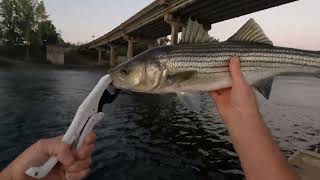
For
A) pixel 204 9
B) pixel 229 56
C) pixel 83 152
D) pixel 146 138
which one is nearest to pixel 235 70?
pixel 229 56

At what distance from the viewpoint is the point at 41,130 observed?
14.6 metres

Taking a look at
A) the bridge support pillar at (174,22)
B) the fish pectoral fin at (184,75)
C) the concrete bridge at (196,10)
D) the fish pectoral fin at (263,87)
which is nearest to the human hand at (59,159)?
the fish pectoral fin at (184,75)

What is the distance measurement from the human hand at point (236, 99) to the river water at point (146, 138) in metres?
7.25

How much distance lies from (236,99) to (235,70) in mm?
386

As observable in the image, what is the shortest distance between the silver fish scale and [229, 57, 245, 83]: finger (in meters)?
0.13

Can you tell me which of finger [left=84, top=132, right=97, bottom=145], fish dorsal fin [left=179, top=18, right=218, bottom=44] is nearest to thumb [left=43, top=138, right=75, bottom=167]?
finger [left=84, top=132, right=97, bottom=145]

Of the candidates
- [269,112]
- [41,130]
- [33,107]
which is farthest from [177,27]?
[41,130]

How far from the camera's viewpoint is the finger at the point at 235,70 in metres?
2.97

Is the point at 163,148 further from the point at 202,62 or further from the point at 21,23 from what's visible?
the point at 21,23

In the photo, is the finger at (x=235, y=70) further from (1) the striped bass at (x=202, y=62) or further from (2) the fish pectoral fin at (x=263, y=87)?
(2) the fish pectoral fin at (x=263, y=87)

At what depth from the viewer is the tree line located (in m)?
104

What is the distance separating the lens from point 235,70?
3043 millimetres

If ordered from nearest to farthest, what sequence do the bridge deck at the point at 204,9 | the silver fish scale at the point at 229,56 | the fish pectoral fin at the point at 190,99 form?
the silver fish scale at the point at 229,56
the fish pectoral fin at the point at 190,99
the bridge deck at the point at 204,9

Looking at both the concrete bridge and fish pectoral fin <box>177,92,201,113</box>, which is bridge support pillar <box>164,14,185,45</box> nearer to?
the concrete bridge
